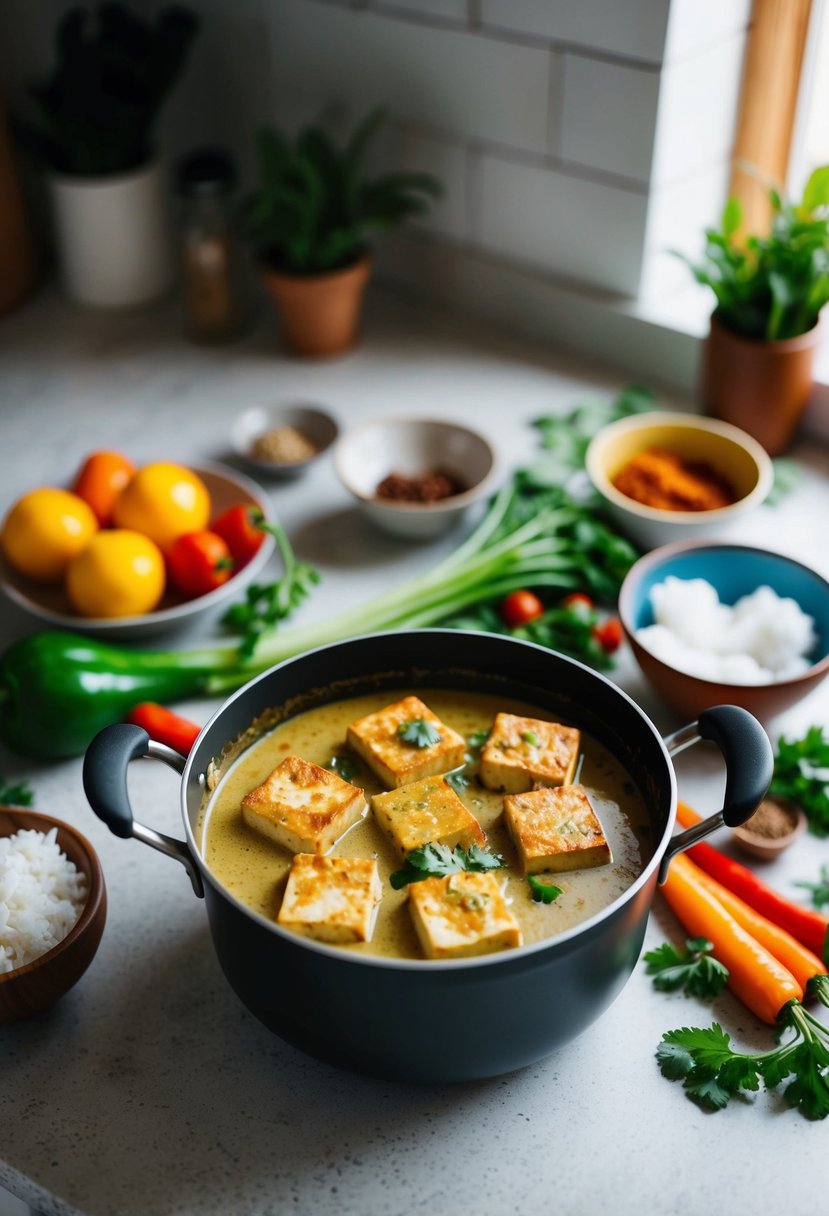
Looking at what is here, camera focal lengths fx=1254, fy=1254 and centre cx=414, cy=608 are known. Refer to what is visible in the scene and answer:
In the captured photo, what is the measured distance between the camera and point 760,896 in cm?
123

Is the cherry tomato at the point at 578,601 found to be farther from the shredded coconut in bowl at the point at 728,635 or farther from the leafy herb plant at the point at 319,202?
the leafy herb plant at the point at 319,202

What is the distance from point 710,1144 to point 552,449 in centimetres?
111

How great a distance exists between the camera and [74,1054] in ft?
3.70

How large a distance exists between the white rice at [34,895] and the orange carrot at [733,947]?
567 millimetres

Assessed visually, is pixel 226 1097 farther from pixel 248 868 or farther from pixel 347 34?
pixel 347 34

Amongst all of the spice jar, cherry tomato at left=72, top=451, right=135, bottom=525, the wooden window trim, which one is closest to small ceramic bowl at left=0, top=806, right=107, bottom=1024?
cherry tomato at left=72, top=451, right=135, bottom=525

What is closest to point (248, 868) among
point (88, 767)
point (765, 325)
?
point (88, 767)

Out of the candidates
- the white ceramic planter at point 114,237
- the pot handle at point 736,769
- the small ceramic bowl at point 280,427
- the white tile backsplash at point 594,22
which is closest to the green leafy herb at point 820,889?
the pot handle at point 736,769

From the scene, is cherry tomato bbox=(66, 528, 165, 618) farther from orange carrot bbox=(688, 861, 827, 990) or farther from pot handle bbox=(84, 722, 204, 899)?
orange carrot bbox=(688, 861, 827, 990)

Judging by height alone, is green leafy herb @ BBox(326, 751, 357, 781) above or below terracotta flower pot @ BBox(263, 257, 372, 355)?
above

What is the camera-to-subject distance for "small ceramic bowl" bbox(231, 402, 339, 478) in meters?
1.87

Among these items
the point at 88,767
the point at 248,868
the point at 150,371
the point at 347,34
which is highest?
the point at 347,34

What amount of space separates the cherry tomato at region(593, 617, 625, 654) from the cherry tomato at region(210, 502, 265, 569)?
46cm

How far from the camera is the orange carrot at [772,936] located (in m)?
1.16
